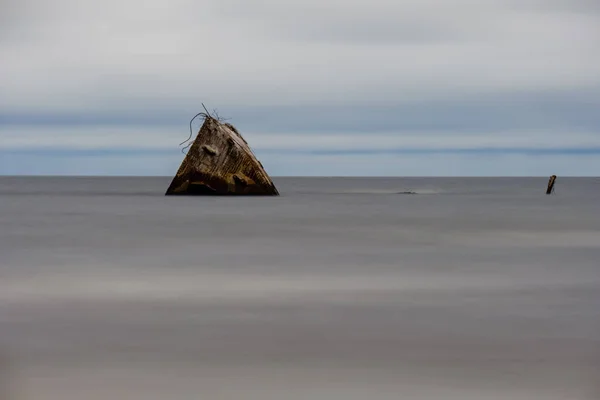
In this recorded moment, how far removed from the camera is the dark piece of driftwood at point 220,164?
3997cm

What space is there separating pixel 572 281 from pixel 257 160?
27350mm

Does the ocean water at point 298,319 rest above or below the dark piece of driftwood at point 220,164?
below

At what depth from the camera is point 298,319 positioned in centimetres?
1075

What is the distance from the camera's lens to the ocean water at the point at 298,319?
7.60m

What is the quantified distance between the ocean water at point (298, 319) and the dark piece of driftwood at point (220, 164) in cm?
1670

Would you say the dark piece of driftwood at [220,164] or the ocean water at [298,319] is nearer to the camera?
the ocean water at [298,319]

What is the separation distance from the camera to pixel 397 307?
38.3ft

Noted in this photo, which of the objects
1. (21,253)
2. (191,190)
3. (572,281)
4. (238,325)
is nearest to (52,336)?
(238,325)

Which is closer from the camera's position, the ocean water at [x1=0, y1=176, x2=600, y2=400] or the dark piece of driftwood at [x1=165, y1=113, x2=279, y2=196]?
the ocean water at [x1=0, y1=176, x2=600, y2=400]

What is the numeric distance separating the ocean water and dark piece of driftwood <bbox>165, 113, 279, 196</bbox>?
16703mm

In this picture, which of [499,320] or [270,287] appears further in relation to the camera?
[270,287]

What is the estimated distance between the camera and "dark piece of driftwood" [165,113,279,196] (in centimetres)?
3997

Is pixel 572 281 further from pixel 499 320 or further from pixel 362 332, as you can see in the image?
pixel 362 332

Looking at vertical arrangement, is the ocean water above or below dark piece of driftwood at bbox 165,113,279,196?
below
